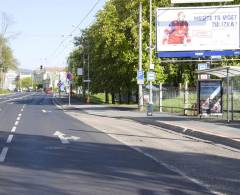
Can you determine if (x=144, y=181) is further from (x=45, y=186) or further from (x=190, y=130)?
(x=190, y=130)

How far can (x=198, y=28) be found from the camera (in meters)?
35.3

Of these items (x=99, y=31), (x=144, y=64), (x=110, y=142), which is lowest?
(x=110, y=142)

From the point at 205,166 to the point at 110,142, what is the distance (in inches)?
225

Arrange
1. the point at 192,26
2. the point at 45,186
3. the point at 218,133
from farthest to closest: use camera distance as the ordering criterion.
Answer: the point at 192,26
the point at 218,133
the point at 45,186

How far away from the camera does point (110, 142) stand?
56.5 ft

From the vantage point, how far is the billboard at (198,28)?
35000 mm

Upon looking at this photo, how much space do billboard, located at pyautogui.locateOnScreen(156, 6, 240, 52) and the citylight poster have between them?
5.85 m

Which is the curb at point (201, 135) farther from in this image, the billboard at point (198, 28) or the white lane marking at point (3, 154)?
the billboard at point (198, 28)

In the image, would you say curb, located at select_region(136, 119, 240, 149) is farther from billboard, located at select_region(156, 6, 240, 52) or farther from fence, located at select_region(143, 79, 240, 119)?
billboard, located at select_region(156, 6, 240, 52)

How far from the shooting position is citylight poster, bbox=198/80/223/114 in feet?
97.2

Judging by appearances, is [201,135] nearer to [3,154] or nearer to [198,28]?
[3,154]

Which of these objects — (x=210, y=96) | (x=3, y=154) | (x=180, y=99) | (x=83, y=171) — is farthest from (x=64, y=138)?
(x=180, y=99)

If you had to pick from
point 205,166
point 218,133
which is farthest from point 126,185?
point 218,133

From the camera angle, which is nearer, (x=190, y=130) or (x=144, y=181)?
(x=144, y=181)
